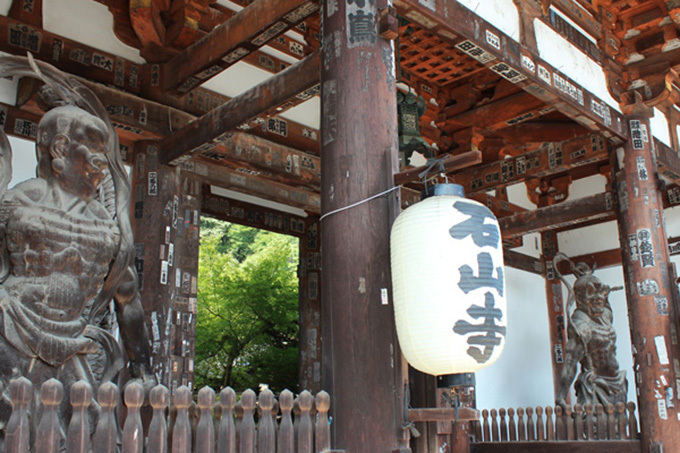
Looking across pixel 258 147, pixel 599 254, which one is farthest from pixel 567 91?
pixel 599 254

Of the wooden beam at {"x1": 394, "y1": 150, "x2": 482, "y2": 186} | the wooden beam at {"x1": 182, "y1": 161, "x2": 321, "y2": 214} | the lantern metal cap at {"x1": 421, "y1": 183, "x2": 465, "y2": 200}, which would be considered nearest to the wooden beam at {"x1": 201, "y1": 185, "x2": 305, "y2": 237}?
the wooden beam at {"x1": 182, "y1": 161, "x2": 321, "y2": 214}

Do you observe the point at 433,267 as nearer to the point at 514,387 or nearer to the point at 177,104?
the point at 177,104

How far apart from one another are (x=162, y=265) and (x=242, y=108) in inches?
58.8

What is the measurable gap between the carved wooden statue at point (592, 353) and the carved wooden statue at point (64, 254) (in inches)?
216

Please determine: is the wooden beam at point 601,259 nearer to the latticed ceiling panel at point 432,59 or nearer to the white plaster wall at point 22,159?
the latticed ceiling panel at point 432,59

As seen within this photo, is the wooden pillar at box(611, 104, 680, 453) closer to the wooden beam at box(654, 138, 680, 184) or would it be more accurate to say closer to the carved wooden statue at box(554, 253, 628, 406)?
the wooden beam at box(654, 138, 680, 184)

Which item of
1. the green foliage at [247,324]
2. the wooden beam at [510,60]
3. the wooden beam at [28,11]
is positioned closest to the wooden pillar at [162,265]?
the wooden beam at [28,11]

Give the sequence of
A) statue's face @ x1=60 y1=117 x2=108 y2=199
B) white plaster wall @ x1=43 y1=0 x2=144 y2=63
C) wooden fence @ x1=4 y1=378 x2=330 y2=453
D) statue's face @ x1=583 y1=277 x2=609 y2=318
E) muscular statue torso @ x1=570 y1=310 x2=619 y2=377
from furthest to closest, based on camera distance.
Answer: statue's face @ x1=583 y1=277 x2=609 y2=318 < muscular statue torso @ x1=570 y1=310 x2=619 y2=377 < white plaster wall @ x1=43 y1=0 x2=144 y2=63 < statue's face @ x1=60 y1=117 x2=108 y2=199 < wooden fence @ x1=4 y1=378 x2=330 y2=453

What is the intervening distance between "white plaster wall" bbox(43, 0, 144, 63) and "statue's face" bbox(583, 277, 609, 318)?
563 centimetres

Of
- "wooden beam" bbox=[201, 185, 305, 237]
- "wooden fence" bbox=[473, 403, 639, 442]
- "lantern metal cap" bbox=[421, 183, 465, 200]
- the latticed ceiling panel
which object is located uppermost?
the latticed ceiling panel

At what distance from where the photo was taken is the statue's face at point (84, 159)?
350 cm

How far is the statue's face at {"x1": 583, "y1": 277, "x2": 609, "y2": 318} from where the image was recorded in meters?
8.10

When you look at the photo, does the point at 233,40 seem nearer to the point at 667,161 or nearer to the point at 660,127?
the point at 667,161

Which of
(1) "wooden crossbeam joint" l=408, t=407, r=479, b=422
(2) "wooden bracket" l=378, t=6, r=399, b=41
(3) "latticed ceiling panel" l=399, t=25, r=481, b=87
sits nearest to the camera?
(1) "wooden crossbeam joint" l=408, t=407, r=479, b=422
